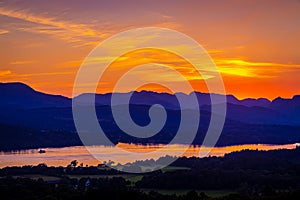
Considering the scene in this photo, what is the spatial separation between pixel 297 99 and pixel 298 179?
96.9 m

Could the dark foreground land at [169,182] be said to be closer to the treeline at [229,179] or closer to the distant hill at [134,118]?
the treeline at [229,179]

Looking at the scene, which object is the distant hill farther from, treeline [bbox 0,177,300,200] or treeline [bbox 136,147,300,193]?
treeline [bbox 0,177,300,200]

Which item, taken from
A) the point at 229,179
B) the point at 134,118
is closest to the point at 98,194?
the point at 229,179

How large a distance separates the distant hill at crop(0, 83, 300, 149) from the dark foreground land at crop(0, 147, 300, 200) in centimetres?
2288

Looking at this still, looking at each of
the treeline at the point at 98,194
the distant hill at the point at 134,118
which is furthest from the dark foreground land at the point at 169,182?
the distant hill at the point at 134,118

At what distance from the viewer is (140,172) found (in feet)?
94.8

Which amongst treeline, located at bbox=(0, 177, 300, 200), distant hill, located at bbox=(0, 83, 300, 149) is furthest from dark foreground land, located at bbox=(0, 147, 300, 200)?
distant hill, located at bbox=(0, 83, 300, 149)

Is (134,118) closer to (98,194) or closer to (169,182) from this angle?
(169,182)

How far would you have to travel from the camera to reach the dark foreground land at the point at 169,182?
18.5 m

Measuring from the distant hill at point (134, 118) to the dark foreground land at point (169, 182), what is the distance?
22.9 m

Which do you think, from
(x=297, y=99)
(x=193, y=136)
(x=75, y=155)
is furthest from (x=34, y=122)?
(x=297, y=99)

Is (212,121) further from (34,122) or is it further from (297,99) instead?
(297,99)

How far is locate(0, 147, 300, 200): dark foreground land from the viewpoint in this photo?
18469mm

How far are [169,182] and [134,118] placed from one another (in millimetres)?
49421
